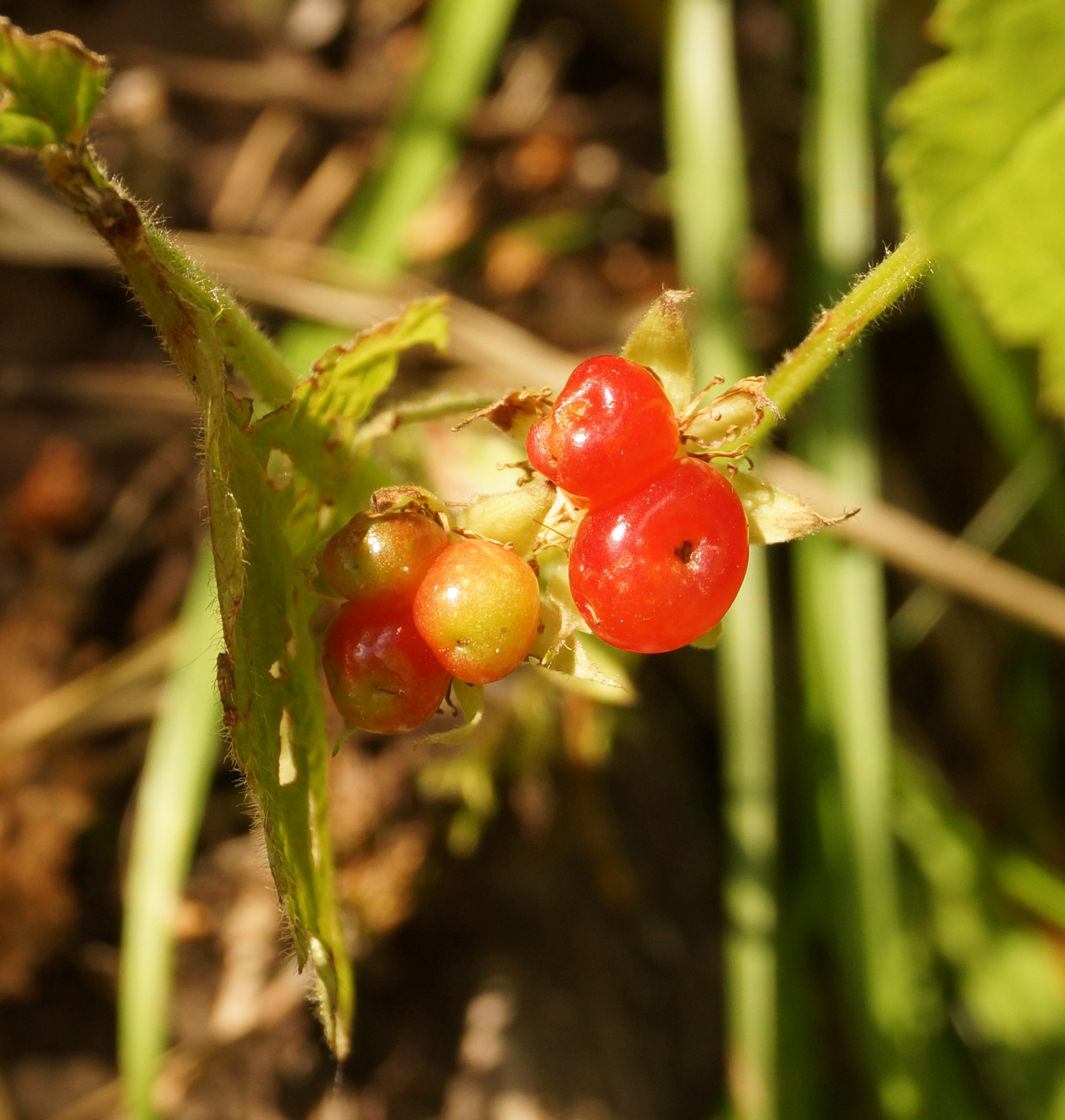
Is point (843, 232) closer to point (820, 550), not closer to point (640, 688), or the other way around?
point (820, 550)

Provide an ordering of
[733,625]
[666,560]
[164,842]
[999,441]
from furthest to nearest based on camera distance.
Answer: [999,441] < [733,625] < [164,842] < [666,560]

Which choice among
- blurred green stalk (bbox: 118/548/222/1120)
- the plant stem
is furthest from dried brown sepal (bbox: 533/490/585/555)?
blurred green stalk (bbox: 118/548/222/1120)

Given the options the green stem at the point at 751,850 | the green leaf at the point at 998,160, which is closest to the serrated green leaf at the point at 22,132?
the green leaf at the point at 998,160

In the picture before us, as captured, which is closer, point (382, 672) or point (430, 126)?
point (382, 672)

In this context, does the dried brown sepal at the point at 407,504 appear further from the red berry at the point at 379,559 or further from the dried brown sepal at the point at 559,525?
the dried brown sepal at the point at 559,525

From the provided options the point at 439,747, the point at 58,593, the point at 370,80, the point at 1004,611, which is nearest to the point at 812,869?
the point at 1004,611

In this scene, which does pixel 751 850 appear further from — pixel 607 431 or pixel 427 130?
pixel 427 130

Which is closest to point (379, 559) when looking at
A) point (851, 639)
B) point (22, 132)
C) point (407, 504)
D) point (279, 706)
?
point (407, 504)
